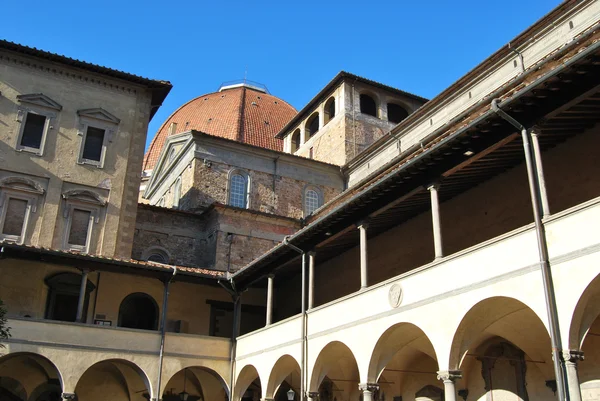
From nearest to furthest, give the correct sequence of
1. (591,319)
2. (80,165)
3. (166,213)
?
(591,319), (80,165), (166,213)

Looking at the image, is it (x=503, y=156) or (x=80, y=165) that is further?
(x=80, y=165)

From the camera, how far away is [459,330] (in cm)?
1234

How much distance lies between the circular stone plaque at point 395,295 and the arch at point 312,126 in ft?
70.2

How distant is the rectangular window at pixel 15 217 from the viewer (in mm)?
22094

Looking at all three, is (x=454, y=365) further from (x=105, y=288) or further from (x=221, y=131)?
(x=221, y=131)

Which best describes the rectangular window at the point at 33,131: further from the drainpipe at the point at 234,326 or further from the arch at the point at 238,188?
the drainpipe at the point at 234,326

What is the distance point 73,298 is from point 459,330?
46.7ft

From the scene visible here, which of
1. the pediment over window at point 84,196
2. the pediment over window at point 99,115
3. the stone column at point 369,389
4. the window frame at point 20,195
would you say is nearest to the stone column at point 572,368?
the stone column at point 369,389

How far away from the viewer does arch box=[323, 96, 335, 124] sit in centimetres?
3341

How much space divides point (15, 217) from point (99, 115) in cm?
507

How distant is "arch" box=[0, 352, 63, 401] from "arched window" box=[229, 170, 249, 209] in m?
11.1

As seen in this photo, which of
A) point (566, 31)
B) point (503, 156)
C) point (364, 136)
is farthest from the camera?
point (364, 136)

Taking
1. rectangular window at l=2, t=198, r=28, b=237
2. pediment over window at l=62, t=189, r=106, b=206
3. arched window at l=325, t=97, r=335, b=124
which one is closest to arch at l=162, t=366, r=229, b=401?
pediment over window at l=62, t=189, r=106, b=206

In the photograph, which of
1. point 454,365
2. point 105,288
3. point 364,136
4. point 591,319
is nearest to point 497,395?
point 454,365
